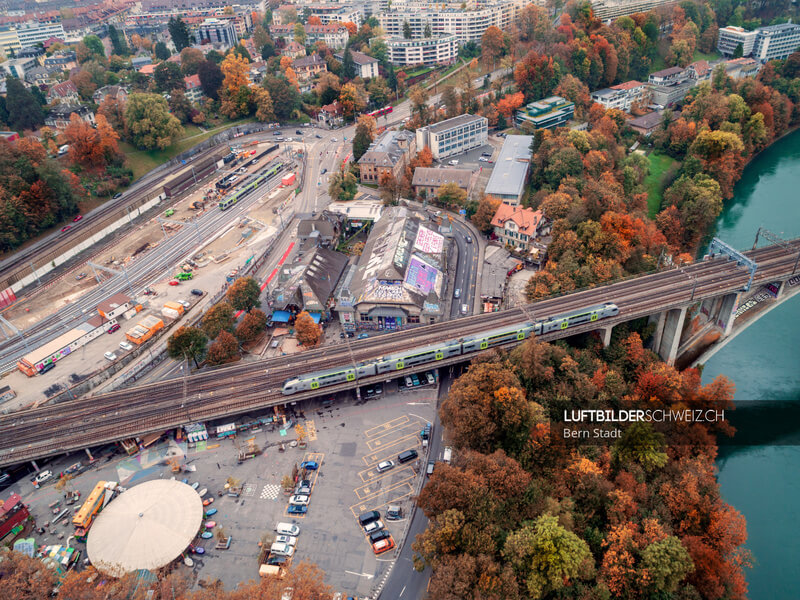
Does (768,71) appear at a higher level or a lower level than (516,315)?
higher

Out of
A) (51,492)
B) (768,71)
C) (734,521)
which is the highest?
(768,71)

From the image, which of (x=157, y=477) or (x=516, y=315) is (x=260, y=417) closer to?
(x=157, y=477)

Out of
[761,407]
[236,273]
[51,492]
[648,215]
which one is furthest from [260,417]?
[648,215]

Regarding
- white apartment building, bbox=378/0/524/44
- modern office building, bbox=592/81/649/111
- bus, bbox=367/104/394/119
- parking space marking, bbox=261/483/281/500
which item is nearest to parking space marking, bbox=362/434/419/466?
parking space marking, bbox=261/483/281/500

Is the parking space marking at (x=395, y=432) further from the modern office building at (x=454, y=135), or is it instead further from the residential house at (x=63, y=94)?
the residential house at (x=63, y=94)

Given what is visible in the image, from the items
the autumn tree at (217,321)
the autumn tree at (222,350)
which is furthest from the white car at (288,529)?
the autumn tree at (217,321)

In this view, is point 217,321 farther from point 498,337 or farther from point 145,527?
point 498,337

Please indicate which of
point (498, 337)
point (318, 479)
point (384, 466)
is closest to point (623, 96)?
point (498, 337)
